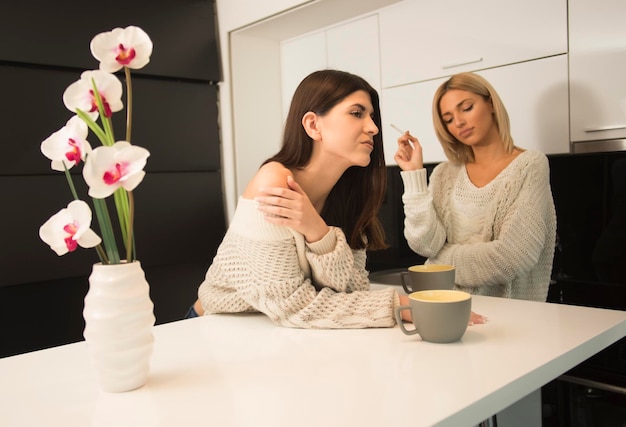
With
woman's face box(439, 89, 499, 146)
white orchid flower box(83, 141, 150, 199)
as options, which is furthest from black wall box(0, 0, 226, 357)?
white orchid flower box(83, 141, 150, 199)

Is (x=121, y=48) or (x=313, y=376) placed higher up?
(x=121, y=48)

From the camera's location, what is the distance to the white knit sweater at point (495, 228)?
1.58m

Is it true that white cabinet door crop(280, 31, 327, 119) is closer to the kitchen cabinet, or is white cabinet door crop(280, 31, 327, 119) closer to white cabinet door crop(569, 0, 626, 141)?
the kitchen cabinet

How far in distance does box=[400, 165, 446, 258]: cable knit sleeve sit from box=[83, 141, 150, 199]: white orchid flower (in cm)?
112

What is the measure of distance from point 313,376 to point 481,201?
3.69ft

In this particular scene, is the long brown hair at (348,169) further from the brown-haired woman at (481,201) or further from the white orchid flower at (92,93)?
the white orchid flower at (92,93)

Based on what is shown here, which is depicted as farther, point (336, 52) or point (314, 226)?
point (336, 52)

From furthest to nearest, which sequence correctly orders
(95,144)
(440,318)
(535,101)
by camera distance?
(95,144)
(535,101)
(440,318)

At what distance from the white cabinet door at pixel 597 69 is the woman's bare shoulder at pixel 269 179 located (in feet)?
3.68

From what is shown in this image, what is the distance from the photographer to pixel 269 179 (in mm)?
1180

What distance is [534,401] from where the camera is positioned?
107 cm

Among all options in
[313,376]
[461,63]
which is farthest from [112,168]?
[461,63]

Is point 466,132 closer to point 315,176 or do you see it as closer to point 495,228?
point 495,228

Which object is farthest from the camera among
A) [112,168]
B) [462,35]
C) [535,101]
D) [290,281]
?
[462,35]
